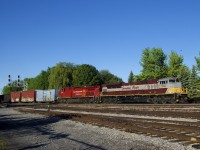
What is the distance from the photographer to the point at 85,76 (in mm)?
103625

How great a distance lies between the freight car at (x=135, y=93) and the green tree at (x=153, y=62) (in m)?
19.7

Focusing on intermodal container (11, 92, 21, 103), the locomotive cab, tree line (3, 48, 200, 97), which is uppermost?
tree line (3, 48, 200, 97)

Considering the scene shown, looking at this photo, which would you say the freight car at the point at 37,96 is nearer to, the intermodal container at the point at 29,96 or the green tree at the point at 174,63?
the intermodal container at the point at 29,96

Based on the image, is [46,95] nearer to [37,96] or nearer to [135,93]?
[37,96]

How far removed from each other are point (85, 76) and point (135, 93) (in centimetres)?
6375

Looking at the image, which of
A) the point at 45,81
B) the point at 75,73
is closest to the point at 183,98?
the point at 75,73

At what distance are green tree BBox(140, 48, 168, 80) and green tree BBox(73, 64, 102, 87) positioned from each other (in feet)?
116

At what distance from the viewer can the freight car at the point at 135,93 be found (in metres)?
35.5

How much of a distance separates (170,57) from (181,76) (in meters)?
6.64

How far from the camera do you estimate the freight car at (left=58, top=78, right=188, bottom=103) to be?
35500 millimetres

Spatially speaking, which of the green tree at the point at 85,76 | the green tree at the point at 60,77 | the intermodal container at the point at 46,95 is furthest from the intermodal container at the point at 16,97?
the green tree at the point at 85,76

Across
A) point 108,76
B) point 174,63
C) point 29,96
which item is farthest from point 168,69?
point 108,76

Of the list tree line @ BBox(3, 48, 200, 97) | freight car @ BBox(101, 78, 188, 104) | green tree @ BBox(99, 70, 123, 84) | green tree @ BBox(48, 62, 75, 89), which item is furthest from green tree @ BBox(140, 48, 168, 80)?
green tree @ BBox(99, 70, 123, 84)

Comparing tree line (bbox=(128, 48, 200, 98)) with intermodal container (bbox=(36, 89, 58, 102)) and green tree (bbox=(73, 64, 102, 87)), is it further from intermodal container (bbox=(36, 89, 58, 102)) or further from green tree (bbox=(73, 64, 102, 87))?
green tree (bbox=(73, 64, 102, 87))
